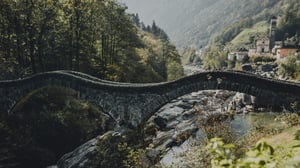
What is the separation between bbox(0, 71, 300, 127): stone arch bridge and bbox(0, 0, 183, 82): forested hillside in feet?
21.0

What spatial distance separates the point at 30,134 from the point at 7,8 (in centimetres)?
1720

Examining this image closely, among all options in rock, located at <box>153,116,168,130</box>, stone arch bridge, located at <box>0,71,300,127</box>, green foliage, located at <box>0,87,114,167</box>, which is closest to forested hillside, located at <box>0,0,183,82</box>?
stone arch bridge, located at <box>0,71,300,127</box>

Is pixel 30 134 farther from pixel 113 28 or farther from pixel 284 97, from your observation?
pixel 113 28

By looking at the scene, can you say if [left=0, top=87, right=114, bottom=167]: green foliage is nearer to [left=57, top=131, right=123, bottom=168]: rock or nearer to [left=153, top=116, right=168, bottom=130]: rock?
[left=57, top=131, right=123, bottom=168]: rock

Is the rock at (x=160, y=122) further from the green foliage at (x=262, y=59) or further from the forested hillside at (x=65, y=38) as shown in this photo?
the green foliage at (x=262, y=59)

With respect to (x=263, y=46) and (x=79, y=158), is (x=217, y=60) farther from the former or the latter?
(x=79, y=158)

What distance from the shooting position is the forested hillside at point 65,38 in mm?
39344

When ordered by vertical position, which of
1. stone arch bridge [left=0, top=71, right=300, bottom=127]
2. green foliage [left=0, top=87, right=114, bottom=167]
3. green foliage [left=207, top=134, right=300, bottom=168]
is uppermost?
green foliage [left=207, top=134, right=300, bottom=168]

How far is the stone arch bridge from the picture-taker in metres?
22.2

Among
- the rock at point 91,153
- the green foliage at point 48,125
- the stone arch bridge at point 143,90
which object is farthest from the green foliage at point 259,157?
the green foliage at point 48,125

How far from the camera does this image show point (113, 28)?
51.5 metres

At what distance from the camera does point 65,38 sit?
151 ft

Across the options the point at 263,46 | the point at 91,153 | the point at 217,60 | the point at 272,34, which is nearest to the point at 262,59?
the point at 263,46

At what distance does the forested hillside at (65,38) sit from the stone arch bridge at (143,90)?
6388 millimetres
